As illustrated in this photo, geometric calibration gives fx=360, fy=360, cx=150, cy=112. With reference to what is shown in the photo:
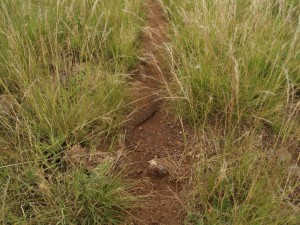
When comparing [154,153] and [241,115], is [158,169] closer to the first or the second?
[154,153]

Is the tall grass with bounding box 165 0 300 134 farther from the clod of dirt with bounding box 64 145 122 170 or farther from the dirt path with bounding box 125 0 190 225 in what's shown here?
the clod of dirt with bounding box 64 145 122 170

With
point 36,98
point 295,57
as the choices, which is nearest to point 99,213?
point 36,98

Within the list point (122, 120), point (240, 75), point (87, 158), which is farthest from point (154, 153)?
point (240, 75)

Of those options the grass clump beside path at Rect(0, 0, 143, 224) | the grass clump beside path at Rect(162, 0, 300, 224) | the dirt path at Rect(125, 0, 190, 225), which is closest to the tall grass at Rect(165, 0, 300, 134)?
Result: the grass clump beside path at Rect(162, 0, 300, 224)

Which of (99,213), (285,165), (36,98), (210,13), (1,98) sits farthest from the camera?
(210,13)

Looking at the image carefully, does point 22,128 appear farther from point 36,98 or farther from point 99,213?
point 99,213

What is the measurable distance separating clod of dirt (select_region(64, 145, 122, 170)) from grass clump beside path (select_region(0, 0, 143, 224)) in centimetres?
4

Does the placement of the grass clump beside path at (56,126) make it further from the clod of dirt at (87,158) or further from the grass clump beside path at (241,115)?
the grass clump beside path at (241,115)

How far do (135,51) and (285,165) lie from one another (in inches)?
56.7

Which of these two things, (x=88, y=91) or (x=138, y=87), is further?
(x=138, y=87)

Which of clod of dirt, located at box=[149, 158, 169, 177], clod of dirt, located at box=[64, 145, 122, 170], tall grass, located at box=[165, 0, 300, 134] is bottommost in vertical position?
clod of dirt, located at box=[149, 158, 169, 177]

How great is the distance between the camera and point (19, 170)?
177 cm

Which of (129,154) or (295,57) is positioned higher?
(295,57)

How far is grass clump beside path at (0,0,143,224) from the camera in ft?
5.54
